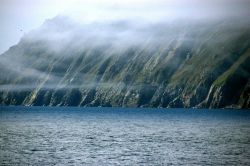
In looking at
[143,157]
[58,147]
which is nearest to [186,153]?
[143,157]

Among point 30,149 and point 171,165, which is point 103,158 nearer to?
point 171,165

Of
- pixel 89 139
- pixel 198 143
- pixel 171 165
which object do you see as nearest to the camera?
pixel 171 165

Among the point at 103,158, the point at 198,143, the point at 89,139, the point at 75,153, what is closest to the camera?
the point at 103,158

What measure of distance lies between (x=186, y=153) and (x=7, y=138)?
41003 millimetres

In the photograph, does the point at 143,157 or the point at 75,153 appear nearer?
the point at 143,157

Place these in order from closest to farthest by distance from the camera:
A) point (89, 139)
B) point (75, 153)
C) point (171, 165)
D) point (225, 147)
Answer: point (171, 165), point (75, 153), point (225, 147), point (89, 139)

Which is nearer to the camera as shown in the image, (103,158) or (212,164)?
(212,164)

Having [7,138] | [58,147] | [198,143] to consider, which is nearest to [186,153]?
[198,143]

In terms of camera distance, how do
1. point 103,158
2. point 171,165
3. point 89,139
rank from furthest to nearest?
1. point 89,139
2. point 103,158
3. point 171,165

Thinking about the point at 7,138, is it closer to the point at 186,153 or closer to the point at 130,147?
the point at 130,147

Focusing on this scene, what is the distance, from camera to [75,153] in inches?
2653

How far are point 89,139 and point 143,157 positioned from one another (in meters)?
26.9

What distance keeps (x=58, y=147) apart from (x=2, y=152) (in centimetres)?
1055

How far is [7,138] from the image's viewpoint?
88375 mm
